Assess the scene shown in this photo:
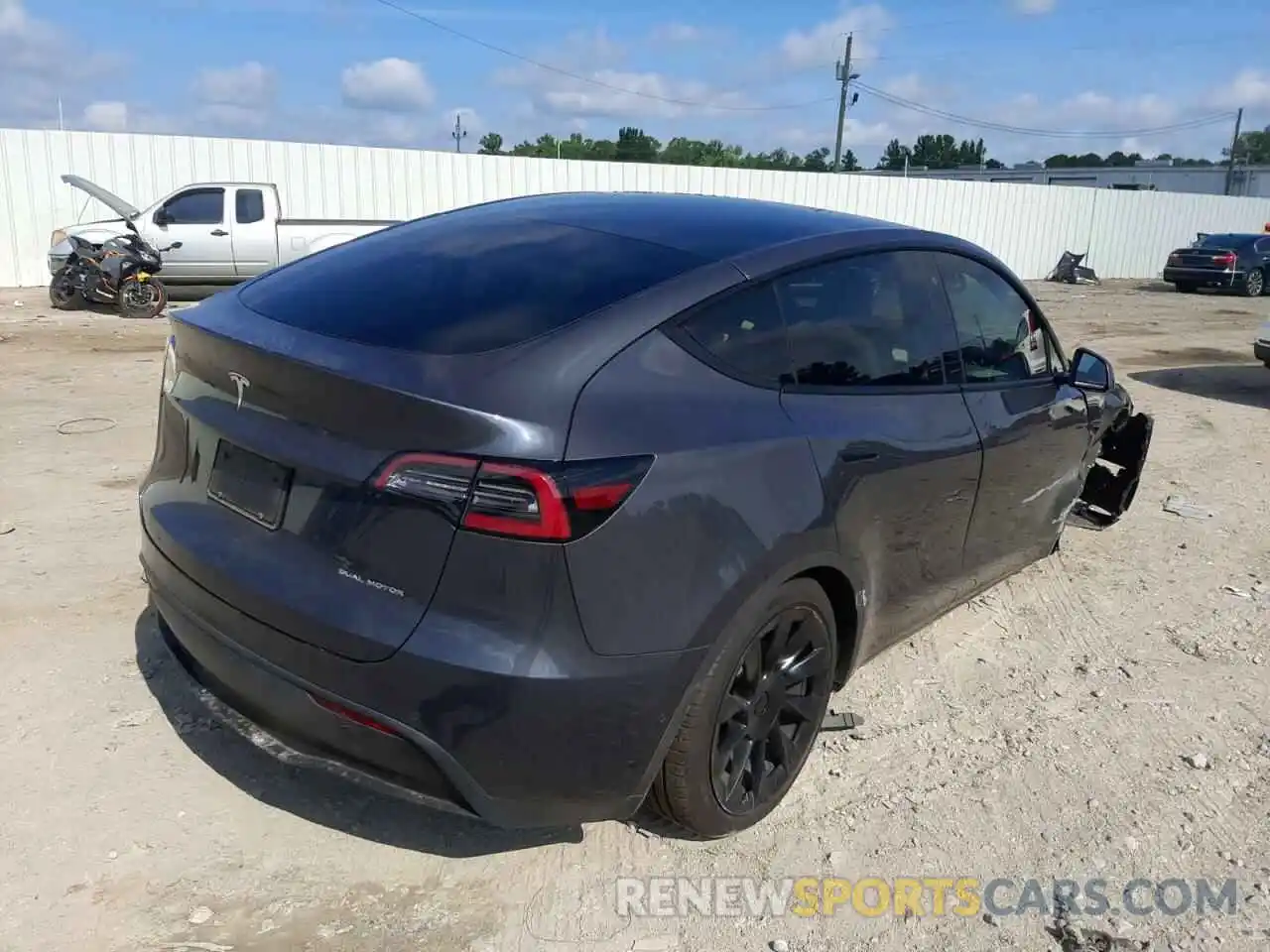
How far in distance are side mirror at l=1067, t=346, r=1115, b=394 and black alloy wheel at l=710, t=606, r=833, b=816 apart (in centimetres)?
210

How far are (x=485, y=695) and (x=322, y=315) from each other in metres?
1.14

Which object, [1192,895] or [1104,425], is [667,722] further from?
[1104,425]

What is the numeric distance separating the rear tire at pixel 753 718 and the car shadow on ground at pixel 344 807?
1.45 feet

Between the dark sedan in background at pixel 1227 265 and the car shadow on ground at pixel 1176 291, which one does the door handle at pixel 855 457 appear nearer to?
the car shadow on ground at pixel 1176 291

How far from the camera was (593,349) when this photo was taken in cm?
237

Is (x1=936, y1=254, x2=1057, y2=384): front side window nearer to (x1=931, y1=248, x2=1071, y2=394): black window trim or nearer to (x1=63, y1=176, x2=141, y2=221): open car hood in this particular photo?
(x1=931, y1=248, x2=1071, y2=394): black window trim

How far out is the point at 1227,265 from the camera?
24344 mm

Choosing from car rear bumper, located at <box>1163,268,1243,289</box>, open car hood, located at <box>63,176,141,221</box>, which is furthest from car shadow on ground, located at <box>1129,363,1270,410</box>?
open car hood, located at <box>63,176,141,221</box>

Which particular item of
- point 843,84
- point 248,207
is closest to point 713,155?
point 843,84

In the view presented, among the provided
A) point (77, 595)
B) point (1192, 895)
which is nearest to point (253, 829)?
point (77, 595)

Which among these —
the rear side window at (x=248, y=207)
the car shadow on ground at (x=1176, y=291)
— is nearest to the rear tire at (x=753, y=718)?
the rear side window at (x=248, y=207)

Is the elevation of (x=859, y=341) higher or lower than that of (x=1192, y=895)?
higher

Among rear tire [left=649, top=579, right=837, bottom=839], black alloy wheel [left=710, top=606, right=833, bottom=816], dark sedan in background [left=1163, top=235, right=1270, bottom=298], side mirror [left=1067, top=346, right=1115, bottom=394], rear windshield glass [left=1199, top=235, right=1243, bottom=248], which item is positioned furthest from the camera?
rear windshield glass [left=1199, top=235, right=1243, bottom=248]

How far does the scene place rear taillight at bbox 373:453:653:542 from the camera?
84.3 inches
